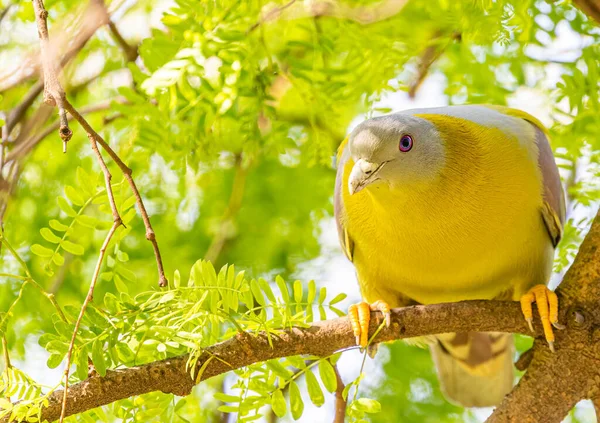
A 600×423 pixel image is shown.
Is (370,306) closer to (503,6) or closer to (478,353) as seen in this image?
(478,353)

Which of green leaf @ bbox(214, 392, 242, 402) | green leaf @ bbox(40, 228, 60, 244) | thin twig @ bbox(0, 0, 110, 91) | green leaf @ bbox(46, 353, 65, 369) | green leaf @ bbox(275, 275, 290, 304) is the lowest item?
green leaf @ bbox(214, 392, 242, 402)

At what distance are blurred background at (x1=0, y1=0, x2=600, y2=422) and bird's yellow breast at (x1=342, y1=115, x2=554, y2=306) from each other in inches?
10.0

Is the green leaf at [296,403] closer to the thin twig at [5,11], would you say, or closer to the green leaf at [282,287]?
the green leaf at [282,287]

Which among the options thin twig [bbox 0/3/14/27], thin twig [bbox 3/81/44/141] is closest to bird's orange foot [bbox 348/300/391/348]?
thin twig [bbox 3/81/44/141]

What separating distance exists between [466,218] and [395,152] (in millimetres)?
363

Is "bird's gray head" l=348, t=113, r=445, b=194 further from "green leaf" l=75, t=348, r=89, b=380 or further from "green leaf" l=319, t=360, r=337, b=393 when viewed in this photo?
"green leaf" l=75, t=348, r=89, b=380

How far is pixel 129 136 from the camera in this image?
109 inches

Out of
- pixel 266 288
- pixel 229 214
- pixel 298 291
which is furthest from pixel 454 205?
pixel 229 214

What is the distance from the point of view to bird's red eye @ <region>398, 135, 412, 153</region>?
2724 millimetres

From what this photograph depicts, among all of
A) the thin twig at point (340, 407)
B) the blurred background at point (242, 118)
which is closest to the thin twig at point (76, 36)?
the blurred background at point (242, 118)

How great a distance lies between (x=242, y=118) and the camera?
2852mm

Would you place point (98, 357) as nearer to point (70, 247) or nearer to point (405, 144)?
point (70, 247)

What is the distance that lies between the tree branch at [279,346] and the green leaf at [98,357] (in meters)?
0.15

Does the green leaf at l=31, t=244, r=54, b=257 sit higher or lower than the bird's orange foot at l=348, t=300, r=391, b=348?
higher
